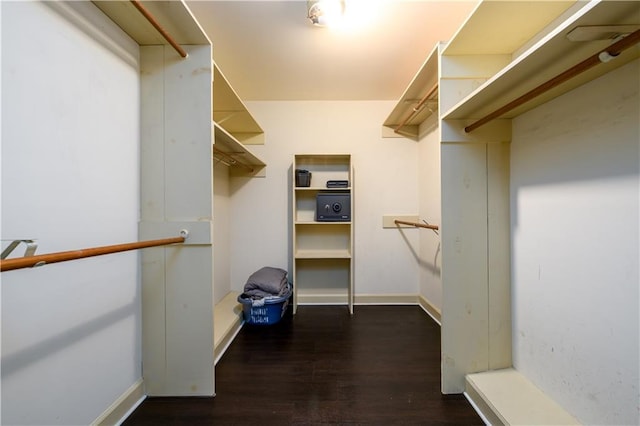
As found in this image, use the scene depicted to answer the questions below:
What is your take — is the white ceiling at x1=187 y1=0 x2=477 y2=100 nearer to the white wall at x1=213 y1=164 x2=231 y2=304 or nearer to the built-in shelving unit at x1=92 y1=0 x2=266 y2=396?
the built-in shelving unit at x1=92 y1=0 x2=266 y2=396

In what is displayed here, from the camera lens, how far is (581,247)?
1.03m

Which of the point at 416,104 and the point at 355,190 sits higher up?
the point at 416,104

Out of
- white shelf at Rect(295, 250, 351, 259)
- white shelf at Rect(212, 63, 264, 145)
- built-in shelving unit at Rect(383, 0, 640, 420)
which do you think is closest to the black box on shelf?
white shelf at Rect(295, 250, 351, 259)

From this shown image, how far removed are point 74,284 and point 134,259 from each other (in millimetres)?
328

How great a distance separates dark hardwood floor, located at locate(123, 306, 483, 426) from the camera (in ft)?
4.06

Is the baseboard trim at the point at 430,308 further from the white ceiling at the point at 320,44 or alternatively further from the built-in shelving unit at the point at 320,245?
the white ceiling at the point at 320,44

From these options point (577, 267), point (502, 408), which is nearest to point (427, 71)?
point (577, 267)

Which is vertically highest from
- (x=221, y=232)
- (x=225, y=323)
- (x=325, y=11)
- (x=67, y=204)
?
(x=325, y=11)

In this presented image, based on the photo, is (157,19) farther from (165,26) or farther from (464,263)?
(464,263)

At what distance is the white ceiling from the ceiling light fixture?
0.07 meters

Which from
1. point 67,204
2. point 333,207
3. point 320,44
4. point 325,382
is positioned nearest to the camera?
point 67,204

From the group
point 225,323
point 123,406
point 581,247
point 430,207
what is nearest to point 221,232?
point 225,323

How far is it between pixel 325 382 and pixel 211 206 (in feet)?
4.17

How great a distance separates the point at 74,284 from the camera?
977 mm
